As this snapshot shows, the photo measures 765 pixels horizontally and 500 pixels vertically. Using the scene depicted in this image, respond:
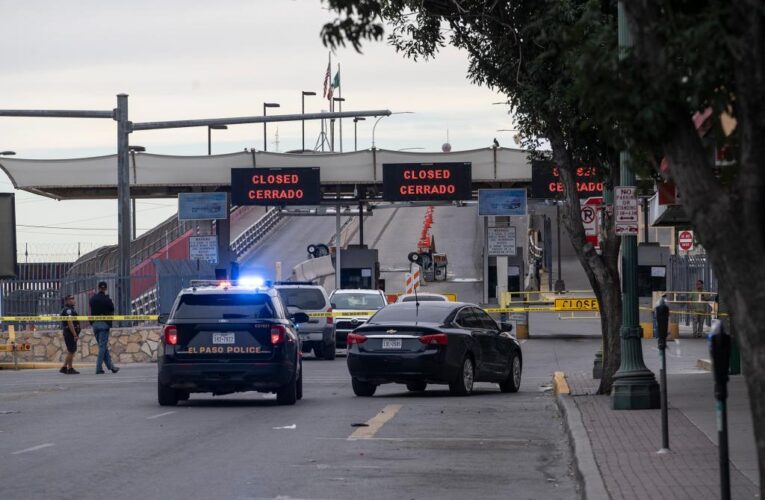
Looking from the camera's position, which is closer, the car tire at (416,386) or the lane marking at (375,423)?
the lane marking at (375,423)

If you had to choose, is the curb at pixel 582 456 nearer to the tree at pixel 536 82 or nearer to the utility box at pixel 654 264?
the tree at pixel 536 82

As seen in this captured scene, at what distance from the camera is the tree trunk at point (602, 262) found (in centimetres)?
2127

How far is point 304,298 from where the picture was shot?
3491cm

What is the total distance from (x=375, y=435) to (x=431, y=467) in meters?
2.94

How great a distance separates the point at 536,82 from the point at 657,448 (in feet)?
27.5

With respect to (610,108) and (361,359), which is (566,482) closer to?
(610,108)

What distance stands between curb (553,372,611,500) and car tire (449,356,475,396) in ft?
10.3

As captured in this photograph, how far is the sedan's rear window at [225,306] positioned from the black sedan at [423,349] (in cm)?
235

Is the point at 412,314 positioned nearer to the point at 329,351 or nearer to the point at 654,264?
the point at 329,351

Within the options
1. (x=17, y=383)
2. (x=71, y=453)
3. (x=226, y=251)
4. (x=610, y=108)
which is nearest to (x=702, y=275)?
(x=226, y=251)

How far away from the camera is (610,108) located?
841 cm

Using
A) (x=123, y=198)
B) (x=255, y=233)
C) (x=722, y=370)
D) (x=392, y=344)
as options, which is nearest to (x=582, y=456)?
(x=722, y=370)

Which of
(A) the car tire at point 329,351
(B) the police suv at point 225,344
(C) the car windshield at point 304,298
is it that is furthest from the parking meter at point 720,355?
(A) the car tire at point 329,351

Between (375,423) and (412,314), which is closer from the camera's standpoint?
(375,423)
